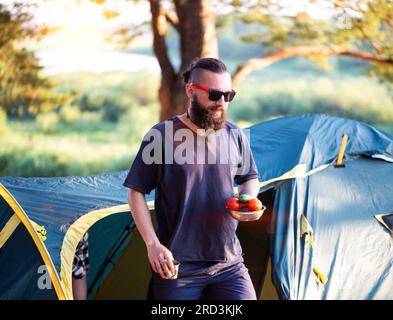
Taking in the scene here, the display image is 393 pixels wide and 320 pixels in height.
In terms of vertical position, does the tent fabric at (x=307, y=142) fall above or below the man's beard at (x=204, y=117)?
below

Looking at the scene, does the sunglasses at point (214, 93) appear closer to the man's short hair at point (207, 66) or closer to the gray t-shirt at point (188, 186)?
the man's short hair at point (207, 66)

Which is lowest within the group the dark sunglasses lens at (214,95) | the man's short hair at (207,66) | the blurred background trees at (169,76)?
the blurred background trees at (169,76)

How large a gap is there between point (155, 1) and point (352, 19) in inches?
107

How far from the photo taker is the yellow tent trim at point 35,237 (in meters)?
3.32

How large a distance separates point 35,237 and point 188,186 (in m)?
1.07

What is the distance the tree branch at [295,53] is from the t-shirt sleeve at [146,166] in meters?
6.49

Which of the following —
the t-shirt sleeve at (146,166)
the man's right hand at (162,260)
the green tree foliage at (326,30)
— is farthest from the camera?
the green tree foliage at (326,30)

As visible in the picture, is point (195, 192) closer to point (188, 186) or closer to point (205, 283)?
point (188, 186)

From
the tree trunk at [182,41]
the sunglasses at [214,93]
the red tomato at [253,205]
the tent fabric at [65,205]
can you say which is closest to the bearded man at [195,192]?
the sunglasses at [214,93]

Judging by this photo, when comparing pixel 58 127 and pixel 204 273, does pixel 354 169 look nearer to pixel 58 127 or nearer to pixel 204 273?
pixel 204 273

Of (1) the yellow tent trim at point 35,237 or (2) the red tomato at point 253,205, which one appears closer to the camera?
(2) the red tomato at point 253,205

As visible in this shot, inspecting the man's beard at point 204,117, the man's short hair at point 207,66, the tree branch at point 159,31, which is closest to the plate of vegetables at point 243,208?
the man's beard at point 204,117

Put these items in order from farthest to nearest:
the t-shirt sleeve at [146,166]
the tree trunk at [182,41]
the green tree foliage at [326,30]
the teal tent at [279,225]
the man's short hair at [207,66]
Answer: the green tree foliage at [326,30], the tree trunk at [182,41], the teal tent at [279,225], the man's short hair at [207,66], the t-shirt sleeve at [146,166]
